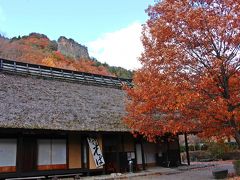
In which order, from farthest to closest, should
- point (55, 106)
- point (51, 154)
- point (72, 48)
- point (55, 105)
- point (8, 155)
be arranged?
1. point (72, 48)
2. point (55, 105)
3. point (55, 106)
4. point (51, 154)
5. point (8, 155)

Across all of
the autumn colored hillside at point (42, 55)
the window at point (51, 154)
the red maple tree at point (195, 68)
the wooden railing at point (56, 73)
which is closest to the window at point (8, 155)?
the window at point (51, 154)

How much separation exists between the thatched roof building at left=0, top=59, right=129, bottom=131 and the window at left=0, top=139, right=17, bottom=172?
1912mm

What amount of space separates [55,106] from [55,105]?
0.14 metres

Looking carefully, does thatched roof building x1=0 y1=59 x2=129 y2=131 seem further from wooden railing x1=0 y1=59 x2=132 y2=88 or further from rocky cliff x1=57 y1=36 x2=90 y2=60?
rocky cliff x1=57 y1=36 x2=90 y2=60

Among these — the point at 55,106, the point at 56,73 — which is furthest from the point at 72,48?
the point at 55,106

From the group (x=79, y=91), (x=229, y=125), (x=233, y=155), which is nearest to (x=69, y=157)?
(x=79, y=91)

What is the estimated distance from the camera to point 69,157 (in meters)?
18.3

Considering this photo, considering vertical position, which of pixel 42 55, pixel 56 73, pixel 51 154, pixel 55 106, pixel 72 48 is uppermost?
pixel 72 48

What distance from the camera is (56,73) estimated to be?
2355 cm

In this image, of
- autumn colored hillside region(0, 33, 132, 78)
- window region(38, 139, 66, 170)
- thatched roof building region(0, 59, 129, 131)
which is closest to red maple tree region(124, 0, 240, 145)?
thatched roof building region(0, 59, 129, 131)

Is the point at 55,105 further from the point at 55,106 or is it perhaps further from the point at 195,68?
the point at 195,68

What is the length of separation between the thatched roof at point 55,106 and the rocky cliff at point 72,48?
59046mm

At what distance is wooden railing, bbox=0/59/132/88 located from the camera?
21.3 metres

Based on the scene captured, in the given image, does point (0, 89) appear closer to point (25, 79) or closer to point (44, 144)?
point (25, 79)
